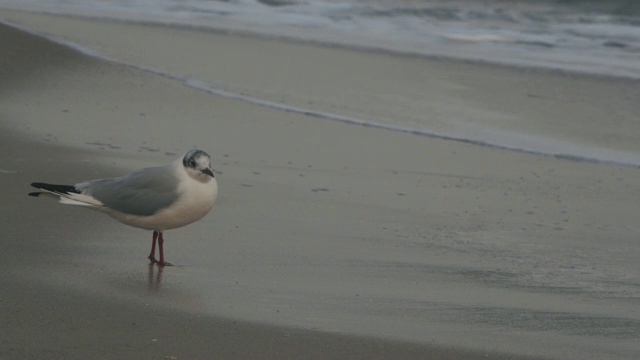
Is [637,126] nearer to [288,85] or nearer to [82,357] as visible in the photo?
[288,85]

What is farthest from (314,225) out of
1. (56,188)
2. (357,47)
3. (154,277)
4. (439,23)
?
(439,23)

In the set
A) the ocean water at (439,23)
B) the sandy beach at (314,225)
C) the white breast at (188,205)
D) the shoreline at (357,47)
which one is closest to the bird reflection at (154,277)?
the sandy beach at (314,225)

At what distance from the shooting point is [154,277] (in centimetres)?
480

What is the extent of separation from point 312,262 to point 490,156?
11.0 feet

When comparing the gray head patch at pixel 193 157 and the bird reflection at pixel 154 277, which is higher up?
the gray head patch at pixel 193 157

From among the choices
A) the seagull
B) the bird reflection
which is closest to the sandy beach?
the bird reflection

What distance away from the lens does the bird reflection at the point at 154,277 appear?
466 cm

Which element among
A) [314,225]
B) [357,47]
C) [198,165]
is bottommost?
[314,225]

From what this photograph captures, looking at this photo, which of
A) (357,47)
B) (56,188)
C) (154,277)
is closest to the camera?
(154,277)

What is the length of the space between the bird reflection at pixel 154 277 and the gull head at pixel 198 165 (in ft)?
1.28

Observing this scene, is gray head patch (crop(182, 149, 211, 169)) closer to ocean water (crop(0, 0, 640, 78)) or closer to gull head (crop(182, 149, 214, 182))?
gull head (crop(182, 149, 214, 182))

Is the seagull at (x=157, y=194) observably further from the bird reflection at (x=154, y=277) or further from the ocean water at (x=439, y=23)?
the ocean water at (x=439, y=23)

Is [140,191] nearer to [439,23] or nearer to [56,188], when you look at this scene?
[56,188]

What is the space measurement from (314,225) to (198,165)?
1.23 m
